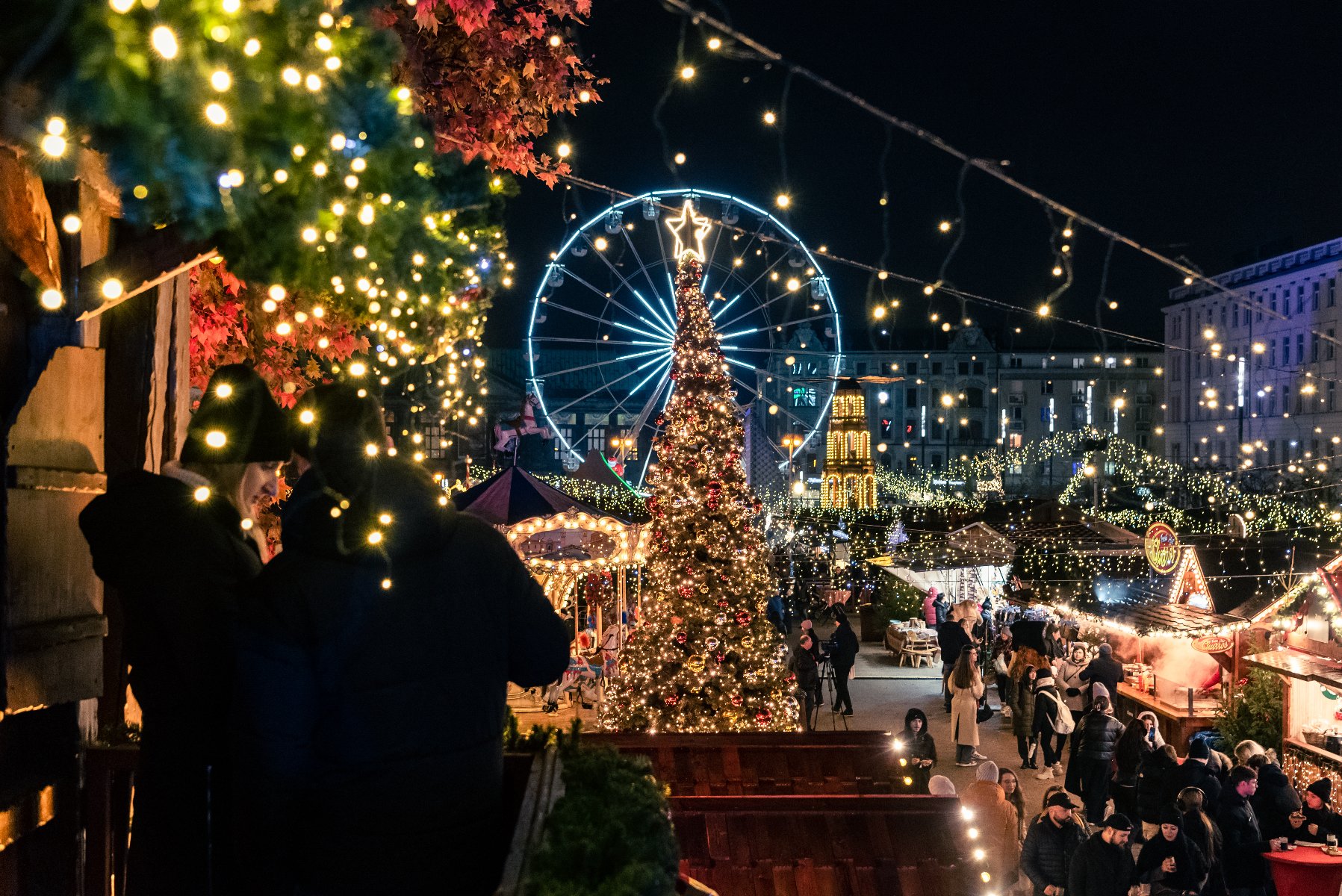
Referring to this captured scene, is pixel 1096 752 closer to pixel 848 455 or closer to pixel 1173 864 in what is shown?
pixel 1173 864

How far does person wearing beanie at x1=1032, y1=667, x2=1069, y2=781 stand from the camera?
12633 mm

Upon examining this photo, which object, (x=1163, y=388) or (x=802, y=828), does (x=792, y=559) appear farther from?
(x=1163, y=388)

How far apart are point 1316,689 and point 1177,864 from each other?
403cm

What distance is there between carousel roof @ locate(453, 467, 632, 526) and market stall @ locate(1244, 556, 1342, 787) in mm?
7751

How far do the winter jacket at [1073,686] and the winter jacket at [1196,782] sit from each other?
139 inches

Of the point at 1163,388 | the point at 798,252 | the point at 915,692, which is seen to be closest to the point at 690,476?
the point at 915,692

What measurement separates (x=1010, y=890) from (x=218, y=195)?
7.70 m

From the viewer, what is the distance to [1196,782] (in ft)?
28.4

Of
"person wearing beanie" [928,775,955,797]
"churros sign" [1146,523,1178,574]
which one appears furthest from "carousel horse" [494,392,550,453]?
"person wearing beanie" [928,775,955,797]

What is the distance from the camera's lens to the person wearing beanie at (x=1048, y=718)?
41.4 feet

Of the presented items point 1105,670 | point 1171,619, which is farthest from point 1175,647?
point 1105,670

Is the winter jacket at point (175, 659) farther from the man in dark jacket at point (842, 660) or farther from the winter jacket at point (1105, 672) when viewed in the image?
the man in dark jacket at point (842, 660)

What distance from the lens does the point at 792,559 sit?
1027 inches

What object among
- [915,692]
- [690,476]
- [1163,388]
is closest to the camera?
[690,476]
